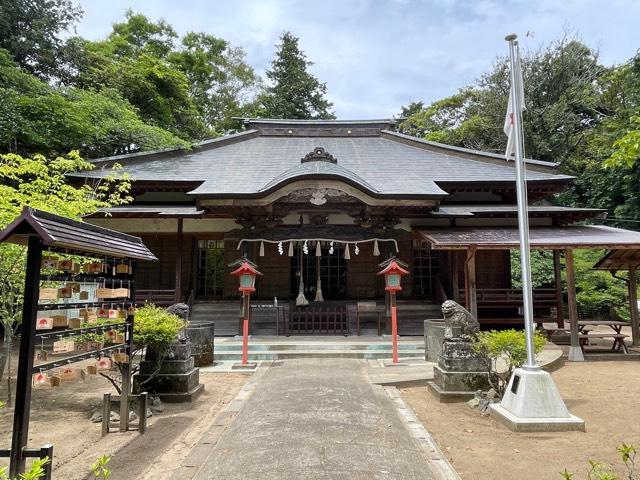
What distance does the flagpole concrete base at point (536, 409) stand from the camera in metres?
4.73

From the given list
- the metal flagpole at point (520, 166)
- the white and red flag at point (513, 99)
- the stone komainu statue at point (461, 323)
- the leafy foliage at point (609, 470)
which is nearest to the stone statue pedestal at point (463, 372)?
the stone komainu statue at point (461, 323)

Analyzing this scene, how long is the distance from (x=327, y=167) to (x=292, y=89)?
2411cm

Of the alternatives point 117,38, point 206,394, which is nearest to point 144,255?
point 206,394

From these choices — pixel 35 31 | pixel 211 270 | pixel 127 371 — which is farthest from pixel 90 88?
pixel 127 371

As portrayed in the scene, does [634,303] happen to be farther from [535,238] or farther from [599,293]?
[599,293]

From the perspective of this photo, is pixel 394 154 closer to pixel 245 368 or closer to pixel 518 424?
pixel 245 368

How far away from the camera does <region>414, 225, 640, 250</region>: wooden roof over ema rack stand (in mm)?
9516

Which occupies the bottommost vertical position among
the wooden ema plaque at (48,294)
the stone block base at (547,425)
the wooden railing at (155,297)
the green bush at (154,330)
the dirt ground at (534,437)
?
the dirt ground at (534,437)

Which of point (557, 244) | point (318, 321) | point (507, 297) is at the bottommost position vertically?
point (318, 321)

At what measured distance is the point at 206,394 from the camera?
6.46 meters

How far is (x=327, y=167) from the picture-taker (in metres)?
10.6

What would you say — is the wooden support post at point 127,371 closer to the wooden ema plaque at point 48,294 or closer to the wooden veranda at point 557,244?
the wooden ema plaque at point 48,294

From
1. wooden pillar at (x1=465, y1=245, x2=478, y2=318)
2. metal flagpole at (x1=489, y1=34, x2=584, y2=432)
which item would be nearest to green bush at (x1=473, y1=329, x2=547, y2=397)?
metal flagpole at (x1=489, y1=34, x2=584, y2=432)

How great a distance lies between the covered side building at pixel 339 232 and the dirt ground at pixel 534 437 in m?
3.78
